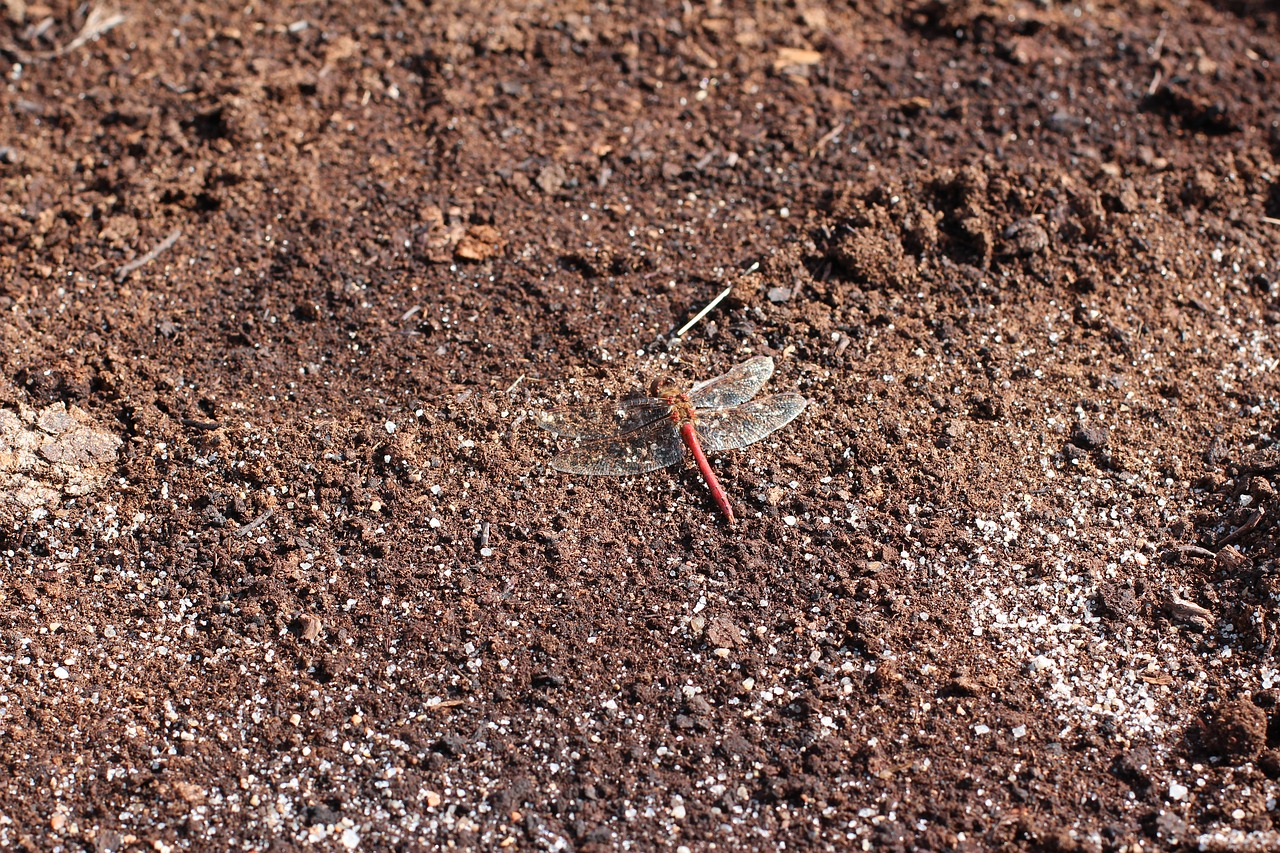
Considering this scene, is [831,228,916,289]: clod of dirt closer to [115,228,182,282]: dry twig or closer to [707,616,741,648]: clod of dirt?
[707,616,741,648]: clod of dirt

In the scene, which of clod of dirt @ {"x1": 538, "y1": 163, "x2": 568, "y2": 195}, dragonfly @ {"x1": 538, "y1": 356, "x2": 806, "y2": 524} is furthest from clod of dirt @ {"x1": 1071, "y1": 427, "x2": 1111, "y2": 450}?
clod of dirt @ {"x1": 538, "y1": 163, "x2": 568, "y2": 195}

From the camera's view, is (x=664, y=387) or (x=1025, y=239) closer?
(x=664, y=387)

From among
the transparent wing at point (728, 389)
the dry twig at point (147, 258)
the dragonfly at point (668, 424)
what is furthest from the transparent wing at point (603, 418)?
the dry twig at point (147, 258)

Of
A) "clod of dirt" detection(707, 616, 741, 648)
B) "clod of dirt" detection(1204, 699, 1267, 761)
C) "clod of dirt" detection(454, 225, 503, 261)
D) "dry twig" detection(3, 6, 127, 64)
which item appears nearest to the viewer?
"clod of dirt" detection(1204, 699, 1267, 761)

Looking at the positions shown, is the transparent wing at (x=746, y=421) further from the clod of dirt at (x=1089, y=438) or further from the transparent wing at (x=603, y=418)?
the clod of dirt at (x=1089, y=438)

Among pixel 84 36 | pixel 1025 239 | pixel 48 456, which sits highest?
pixel 1025 239

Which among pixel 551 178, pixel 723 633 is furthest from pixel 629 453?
pixel 551 178

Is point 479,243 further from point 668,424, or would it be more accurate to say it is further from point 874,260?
point 874,260
